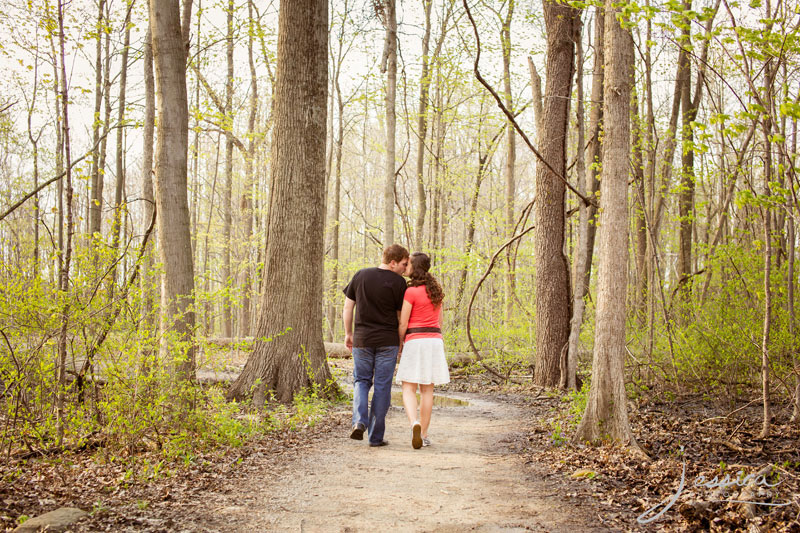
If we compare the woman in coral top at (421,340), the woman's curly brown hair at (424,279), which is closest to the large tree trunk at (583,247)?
the woman's curly brown hair at (424,279)

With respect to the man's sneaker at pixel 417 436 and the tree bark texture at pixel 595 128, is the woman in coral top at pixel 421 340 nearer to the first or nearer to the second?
the man's sneaker at pixel 417 436

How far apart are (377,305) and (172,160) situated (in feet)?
12.7

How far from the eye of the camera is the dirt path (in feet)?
13.4

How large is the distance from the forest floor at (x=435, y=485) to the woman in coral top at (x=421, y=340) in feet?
2.03

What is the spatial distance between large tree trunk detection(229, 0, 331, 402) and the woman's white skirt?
277 centimetres

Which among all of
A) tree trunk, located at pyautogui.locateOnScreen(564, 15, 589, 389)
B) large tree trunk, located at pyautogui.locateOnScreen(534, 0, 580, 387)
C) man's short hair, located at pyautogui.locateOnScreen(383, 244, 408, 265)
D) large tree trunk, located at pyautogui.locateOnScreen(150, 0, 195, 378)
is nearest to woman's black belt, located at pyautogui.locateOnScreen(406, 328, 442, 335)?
man's short hair, located at pyautogui.locateOnScreen(383, 244, 408, 265)

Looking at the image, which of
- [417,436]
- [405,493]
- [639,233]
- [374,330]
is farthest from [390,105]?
[405,493]

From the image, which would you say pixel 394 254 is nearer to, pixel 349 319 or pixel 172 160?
pixel 349 319

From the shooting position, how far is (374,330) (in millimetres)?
6859

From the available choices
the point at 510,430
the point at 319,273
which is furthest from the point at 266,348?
the point at 510,430

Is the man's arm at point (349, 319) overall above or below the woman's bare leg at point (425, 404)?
above

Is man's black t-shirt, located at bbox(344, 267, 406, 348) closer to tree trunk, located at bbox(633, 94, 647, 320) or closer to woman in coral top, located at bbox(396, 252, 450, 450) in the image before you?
woman in coral top, located at bbox(396, 252, 450, 450)

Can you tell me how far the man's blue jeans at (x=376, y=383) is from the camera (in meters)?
6.74

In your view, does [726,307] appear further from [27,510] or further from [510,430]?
[27,510]
